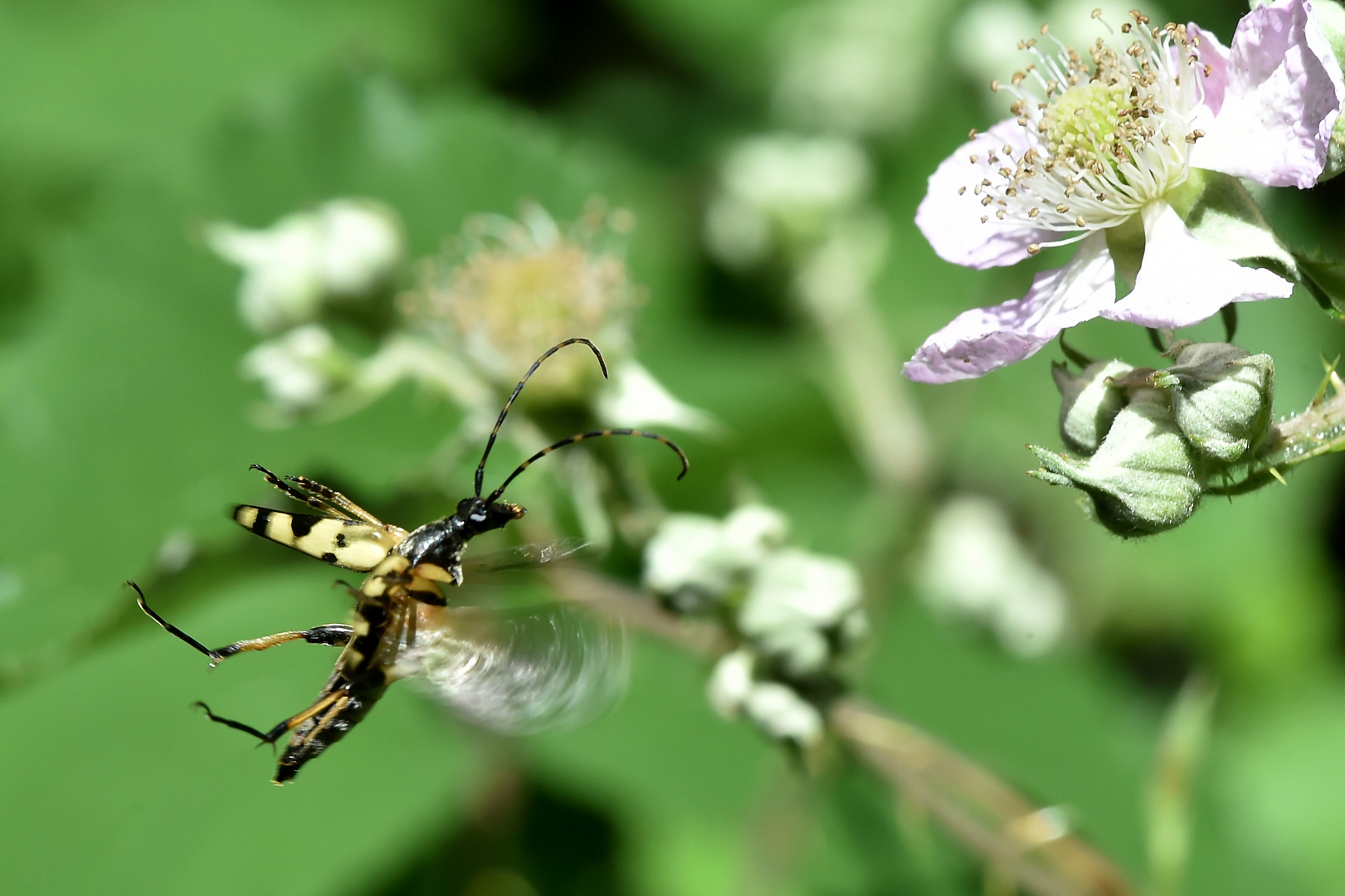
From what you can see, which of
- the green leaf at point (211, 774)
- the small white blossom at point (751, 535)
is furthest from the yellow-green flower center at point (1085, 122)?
the green leaf at point (211, 774)

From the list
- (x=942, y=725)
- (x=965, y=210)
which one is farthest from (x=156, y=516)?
(x=942, y=725)

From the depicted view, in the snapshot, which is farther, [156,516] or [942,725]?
[942,725]

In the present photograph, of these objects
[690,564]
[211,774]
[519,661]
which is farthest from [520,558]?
[211,774]

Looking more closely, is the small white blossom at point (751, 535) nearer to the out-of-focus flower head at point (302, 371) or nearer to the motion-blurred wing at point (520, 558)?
the motion-blurred wing at point (520, 558)

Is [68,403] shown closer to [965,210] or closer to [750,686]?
[750,686]

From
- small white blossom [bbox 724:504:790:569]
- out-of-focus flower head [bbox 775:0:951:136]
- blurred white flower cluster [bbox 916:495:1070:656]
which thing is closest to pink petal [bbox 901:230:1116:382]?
Result: small white blossom [bbox 724:504:790:569]

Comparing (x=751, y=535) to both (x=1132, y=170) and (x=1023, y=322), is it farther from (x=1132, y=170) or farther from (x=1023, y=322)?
(x=1132, y=170)
